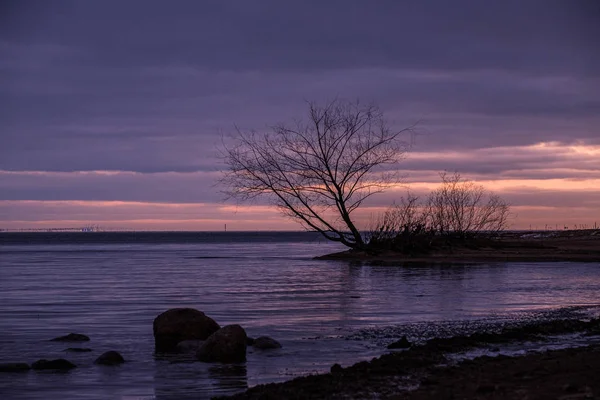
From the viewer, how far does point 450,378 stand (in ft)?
35.4

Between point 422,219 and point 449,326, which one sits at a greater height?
point 422,219

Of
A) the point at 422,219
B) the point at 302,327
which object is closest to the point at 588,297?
the point at 302,327

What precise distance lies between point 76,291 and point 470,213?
34.6 metres

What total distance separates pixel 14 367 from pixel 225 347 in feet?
11.7

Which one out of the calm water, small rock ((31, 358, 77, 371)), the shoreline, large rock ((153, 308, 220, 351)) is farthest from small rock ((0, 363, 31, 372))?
the shoreline

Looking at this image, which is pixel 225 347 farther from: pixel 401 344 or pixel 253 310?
pixel 253 310

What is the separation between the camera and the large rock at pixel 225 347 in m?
14.6

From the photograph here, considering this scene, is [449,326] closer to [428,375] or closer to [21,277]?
[428,375]

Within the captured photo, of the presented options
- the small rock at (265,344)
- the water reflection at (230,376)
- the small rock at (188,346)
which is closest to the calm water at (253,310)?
the water reflection at (230,376)

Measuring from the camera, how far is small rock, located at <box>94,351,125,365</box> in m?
14.3

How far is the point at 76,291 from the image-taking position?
98.1ft

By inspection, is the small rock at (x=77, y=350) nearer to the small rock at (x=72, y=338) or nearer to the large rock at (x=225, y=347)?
the small rock at (x=72, y=338)

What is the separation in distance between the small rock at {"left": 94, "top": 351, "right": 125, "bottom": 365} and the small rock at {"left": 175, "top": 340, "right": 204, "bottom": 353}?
1.50 metres

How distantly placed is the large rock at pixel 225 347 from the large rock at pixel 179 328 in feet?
4.38
